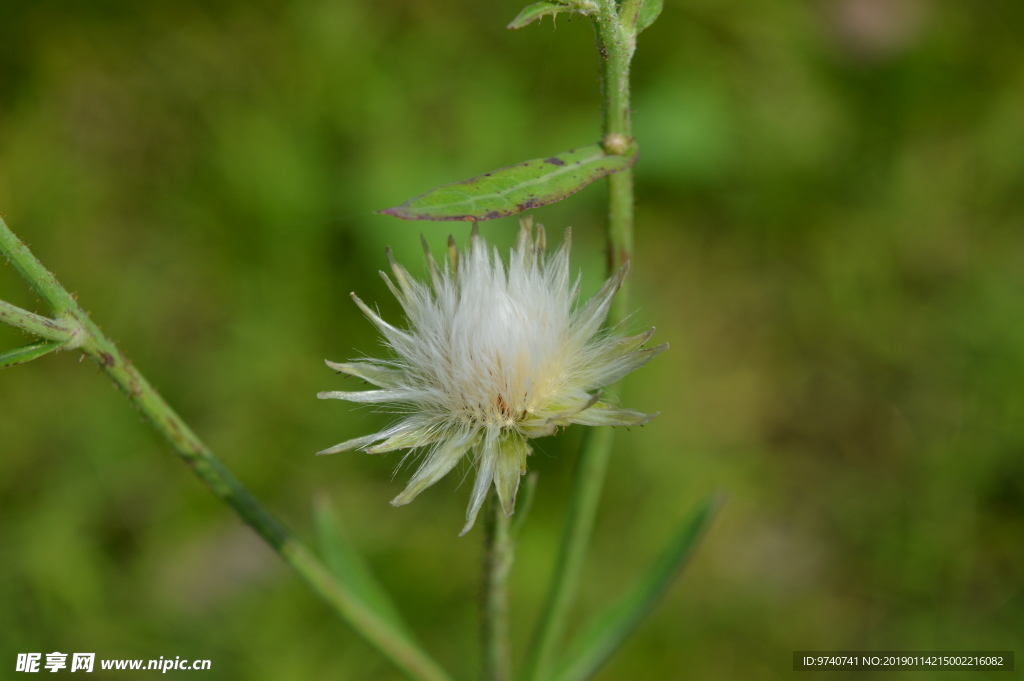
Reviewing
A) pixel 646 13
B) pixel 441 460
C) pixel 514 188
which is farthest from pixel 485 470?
pixel 646 13

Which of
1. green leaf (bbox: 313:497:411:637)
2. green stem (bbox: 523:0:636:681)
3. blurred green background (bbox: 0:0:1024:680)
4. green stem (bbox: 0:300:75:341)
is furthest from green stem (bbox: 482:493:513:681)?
blurred green background (bbox: 0:0:1024:680)

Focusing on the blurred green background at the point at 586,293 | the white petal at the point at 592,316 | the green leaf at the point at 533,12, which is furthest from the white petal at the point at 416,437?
the blurred green background at the point at 586,293

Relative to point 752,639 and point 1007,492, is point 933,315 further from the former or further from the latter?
point 752,639

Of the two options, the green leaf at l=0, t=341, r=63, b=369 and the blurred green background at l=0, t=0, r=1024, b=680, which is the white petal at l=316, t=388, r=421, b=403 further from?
the blurred green background at l=0, t=0, r=1024, b=680

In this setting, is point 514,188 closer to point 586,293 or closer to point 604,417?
point 604,417

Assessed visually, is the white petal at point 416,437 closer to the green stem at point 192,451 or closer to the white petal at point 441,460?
the white petal at point 441,460

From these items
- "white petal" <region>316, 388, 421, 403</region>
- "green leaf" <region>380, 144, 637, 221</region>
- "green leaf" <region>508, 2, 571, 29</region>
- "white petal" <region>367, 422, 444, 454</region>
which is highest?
"green leaf" <region>508, 2, 571, 29</region>

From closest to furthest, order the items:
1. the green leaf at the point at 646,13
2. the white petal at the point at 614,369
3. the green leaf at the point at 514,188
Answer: the green leaf at the point at 514,188 → the white petal at the point at 614,369 → the green leaf at the point at 646,13
